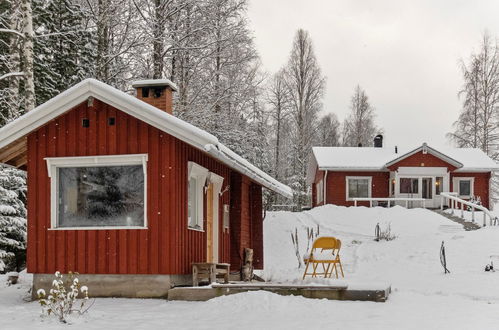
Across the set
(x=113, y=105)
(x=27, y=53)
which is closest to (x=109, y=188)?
(x=113, y=105)

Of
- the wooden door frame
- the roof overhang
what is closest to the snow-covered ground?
the wooden door frame

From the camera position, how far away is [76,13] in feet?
83.3

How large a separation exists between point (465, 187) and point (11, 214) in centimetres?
2655

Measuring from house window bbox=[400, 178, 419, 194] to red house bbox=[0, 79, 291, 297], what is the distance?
23909mm

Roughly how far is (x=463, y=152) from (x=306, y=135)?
12.8 metres

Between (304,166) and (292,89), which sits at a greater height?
(292,89)

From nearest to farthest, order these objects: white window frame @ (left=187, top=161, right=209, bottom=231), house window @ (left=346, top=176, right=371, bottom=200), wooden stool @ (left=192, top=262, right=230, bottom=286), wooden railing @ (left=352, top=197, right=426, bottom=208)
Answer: wooden stool @ (left=192, top=262, right=230, bottom=286), white window frame @ (left=187, top=161, right=209, bottom=231), wooden railing @ (left=352, top=197, right=426, bottom=208), house window @ (left=346, top=176, right=371, bottom=200)

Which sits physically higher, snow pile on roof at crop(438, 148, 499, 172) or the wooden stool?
snow pile on roof at crop(438, 148, 499, 172)

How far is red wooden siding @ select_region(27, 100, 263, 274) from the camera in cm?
1095

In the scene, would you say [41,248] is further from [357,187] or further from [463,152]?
[463,152]

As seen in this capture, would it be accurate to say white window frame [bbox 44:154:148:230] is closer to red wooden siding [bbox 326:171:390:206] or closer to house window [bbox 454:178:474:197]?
red wooden siding [bbox 326:171:390:206]

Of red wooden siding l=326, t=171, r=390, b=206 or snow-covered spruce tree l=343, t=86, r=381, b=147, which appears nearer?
red wooden siding l=326, t=171, r=390, b=206

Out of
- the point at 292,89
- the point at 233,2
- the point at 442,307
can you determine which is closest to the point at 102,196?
the point at 442,307

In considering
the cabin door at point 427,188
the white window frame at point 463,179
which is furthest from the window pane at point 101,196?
the white window frame at point 463,179
